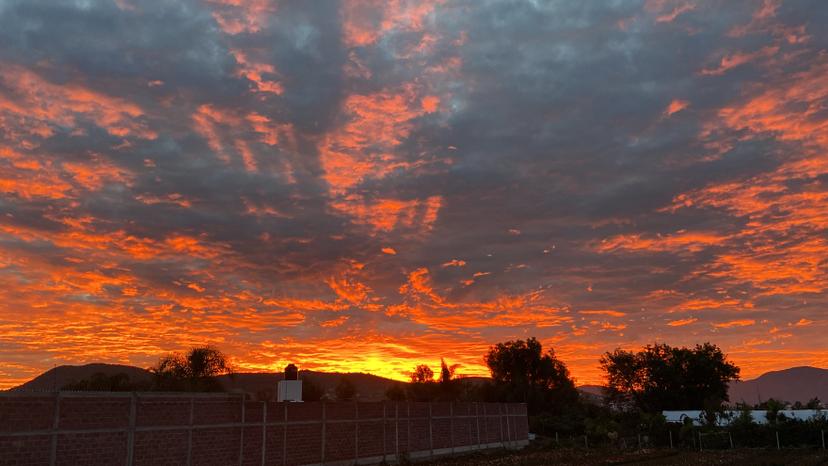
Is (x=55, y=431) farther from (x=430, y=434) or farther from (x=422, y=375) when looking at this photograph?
(x=422, y=375)

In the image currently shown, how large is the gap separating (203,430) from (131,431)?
12.0 ft

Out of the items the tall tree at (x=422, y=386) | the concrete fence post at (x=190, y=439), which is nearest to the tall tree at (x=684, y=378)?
the tall tree at (x=422, y=386)

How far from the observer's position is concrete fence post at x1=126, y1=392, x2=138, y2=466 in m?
24.8

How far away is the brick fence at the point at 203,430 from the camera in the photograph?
2209 cm

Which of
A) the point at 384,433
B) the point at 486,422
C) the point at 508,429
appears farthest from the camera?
the point at 508,429

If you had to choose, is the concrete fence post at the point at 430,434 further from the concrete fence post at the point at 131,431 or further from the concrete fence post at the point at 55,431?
the concrete fence post at the point at 55,431

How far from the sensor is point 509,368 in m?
126

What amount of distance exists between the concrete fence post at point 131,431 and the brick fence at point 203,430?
37mm

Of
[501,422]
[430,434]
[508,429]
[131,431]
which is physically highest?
[131,431]

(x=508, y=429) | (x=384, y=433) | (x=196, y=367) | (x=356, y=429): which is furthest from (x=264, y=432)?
(x=196, y=367)

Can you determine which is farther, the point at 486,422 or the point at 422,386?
the point at 422,386

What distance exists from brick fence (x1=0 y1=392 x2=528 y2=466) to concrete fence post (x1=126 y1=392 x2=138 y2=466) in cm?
4

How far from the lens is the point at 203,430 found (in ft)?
92.2

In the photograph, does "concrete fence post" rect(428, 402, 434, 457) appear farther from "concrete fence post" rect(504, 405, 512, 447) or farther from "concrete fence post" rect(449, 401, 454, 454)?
"concrete fence post" rect(504, 405, 512, 447)
